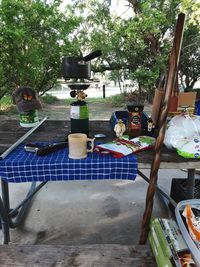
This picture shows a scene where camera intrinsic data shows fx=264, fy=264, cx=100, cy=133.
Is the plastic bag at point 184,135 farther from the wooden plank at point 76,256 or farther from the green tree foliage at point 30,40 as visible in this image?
the green tree foliage at point 30,40

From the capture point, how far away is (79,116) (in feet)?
4.91

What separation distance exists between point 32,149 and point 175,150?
0.73m

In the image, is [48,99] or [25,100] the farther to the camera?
[48,99]

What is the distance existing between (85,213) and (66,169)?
3.93 feet

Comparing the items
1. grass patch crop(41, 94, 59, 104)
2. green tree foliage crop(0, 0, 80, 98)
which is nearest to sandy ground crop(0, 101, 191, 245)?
green tree foliage crop(0, 0, 80, 98)

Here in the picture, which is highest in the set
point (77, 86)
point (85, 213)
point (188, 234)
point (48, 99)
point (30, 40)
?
point (30, 40)

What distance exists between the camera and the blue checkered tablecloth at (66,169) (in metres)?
1.20

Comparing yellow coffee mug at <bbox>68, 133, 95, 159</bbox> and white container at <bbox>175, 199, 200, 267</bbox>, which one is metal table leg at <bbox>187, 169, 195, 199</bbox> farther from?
yellow coffee mug at <bbox>68, 133, 95, 159</bbox>

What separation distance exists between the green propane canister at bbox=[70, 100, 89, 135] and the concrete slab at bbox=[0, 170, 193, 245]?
889 millimetres

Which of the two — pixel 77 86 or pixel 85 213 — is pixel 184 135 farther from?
pixel 85 213

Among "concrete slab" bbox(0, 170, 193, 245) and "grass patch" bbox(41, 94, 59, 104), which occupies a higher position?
"grass patch" bbox(41, 94, 59, 104)

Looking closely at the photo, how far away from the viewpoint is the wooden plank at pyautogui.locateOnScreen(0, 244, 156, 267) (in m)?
1.07

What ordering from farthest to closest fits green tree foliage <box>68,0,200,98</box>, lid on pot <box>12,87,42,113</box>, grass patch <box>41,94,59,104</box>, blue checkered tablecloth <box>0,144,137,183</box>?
grass patch <box>41,94,59,104</box> < green tree foliage <box>68,0,200,98</box> < lid on pot <box>12,87,42,113</box> < blue checkered tablecloth <box>0,144,137,183</box>

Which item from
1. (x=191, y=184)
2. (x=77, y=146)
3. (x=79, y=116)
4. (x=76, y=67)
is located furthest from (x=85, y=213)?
(x=76, y=67)
